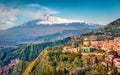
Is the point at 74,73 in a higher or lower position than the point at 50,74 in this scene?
lower

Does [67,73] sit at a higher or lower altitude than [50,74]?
lower

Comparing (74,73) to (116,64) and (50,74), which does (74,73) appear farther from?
(50,74)

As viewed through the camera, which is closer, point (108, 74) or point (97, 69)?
point (108, 74)

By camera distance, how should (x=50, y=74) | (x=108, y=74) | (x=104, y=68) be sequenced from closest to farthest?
(x=50, y=74) → (x=108, y=74) → (x=104, y=68)

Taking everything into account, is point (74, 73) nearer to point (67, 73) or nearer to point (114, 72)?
point (67, 73)

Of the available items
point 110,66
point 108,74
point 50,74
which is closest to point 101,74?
point 108,74

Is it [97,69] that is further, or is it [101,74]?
[97,69]

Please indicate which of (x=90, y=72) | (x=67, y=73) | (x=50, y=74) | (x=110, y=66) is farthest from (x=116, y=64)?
(x=50, y=74)

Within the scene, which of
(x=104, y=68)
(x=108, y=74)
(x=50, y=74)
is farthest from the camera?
(x=104, y=68)
